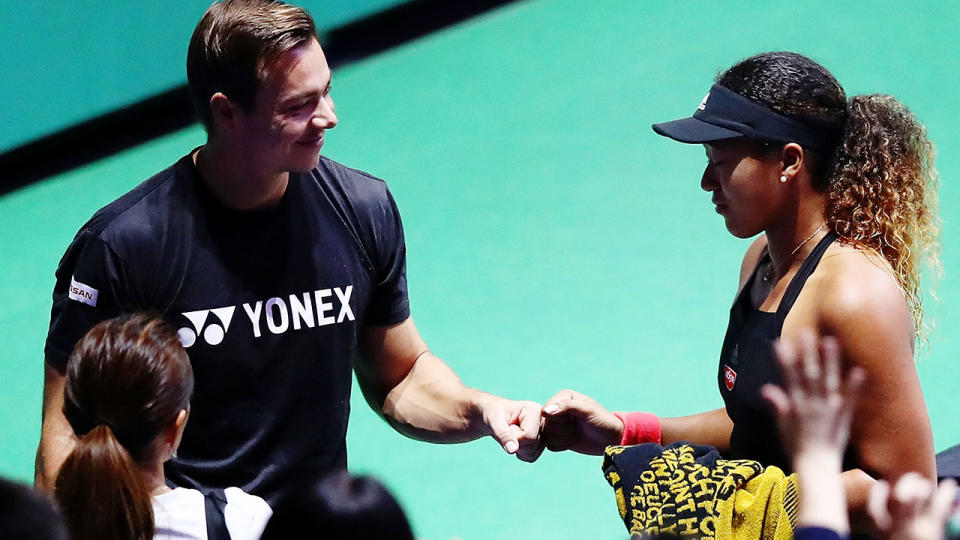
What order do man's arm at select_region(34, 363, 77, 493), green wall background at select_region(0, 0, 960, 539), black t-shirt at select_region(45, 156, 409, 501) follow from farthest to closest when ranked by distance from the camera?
1. green wall background at select_region(0, 0, 960, 539)
2. black t-shirt at select_region(45, 156, 409, 501)
3. man's arm at select_region(34, 363, 77, 493)

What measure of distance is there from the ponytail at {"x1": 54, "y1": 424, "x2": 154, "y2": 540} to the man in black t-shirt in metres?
0.40

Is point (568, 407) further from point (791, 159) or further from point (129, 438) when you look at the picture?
point (129, 438)

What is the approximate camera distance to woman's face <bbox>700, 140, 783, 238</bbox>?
88.0 inches

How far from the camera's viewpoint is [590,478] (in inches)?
158

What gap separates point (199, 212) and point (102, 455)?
2.15ft

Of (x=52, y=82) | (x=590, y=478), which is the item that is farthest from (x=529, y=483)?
(x=52, y=82)

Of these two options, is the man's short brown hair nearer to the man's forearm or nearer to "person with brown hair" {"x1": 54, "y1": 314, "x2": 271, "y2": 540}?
"person with brown hair" {"x1": 54, "y1": 314, "x2": 271, "y2": 540}

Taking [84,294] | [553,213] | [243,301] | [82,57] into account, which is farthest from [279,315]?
[82,57]

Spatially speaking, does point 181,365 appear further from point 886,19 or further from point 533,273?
point 886,19

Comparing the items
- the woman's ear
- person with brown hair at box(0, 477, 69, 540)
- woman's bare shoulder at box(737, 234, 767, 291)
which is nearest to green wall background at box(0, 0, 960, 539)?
woman's bare shoulder at box(737, 234, 767, 291)

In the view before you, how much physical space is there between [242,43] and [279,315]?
0.51 meters

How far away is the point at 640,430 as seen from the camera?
252 cm

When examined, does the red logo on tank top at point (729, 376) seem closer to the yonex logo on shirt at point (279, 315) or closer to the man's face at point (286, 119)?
the yonex logo on shirt at point (279, 315)

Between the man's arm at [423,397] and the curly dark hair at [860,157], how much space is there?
0.75m
